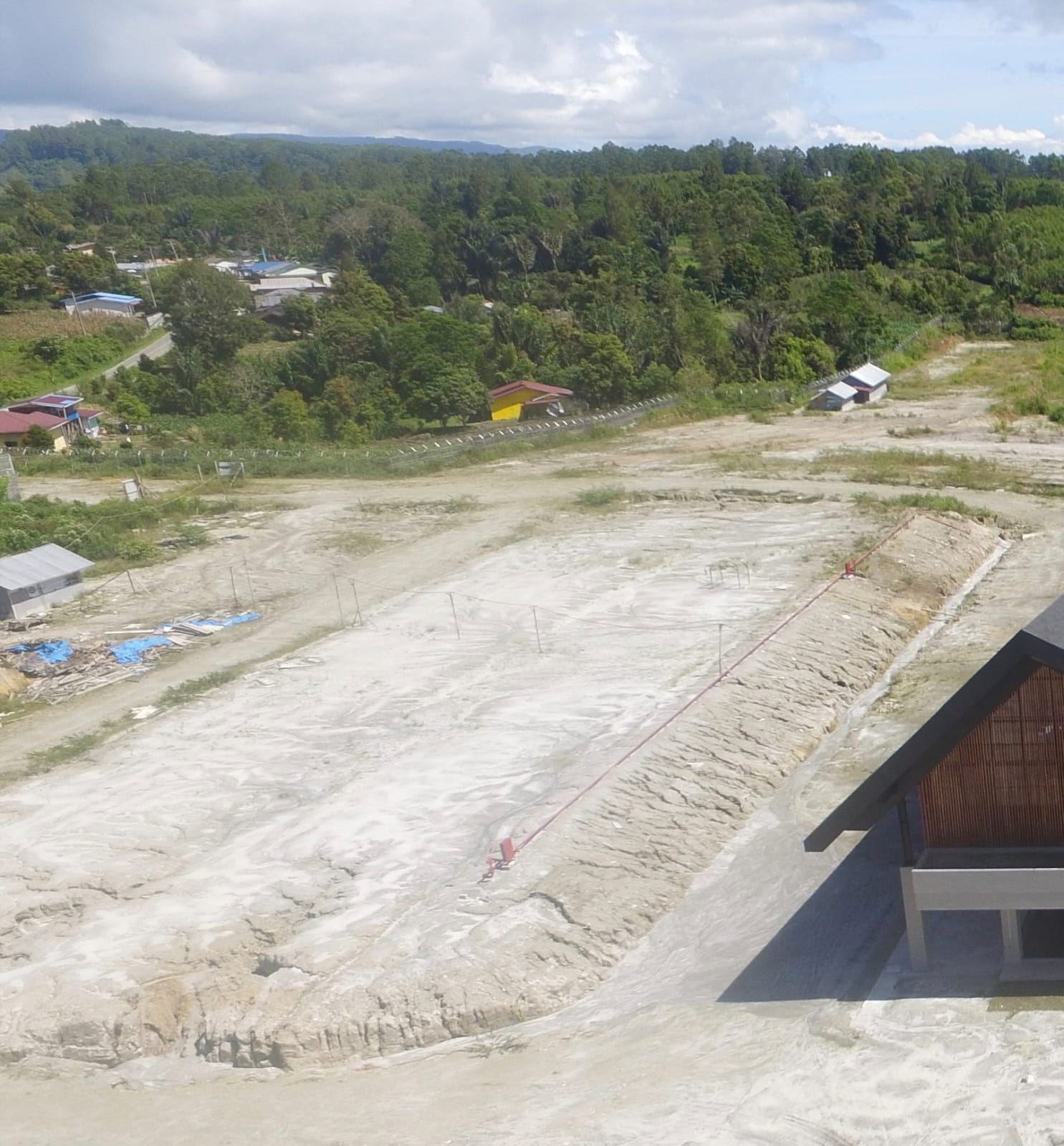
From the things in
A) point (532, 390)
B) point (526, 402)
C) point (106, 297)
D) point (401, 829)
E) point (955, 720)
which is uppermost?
point (106, 297)

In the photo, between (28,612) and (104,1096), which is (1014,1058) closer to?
(104,1096)

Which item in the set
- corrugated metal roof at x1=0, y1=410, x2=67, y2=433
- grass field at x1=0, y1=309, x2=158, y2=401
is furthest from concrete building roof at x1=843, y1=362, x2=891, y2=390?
grass field at x1=0, y1=309, x2=158, y2=401

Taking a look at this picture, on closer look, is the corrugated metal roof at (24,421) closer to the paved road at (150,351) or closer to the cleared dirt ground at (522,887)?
the paved road at (150,351)

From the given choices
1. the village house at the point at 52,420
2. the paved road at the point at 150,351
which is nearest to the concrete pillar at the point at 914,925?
the village house at the point at 52,420

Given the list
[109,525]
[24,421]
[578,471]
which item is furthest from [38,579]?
[24,421]

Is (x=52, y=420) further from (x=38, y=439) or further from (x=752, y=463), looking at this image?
(x=752, y=463)

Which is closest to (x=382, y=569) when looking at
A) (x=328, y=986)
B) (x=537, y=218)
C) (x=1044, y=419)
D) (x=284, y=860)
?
(x=284, y=860)
